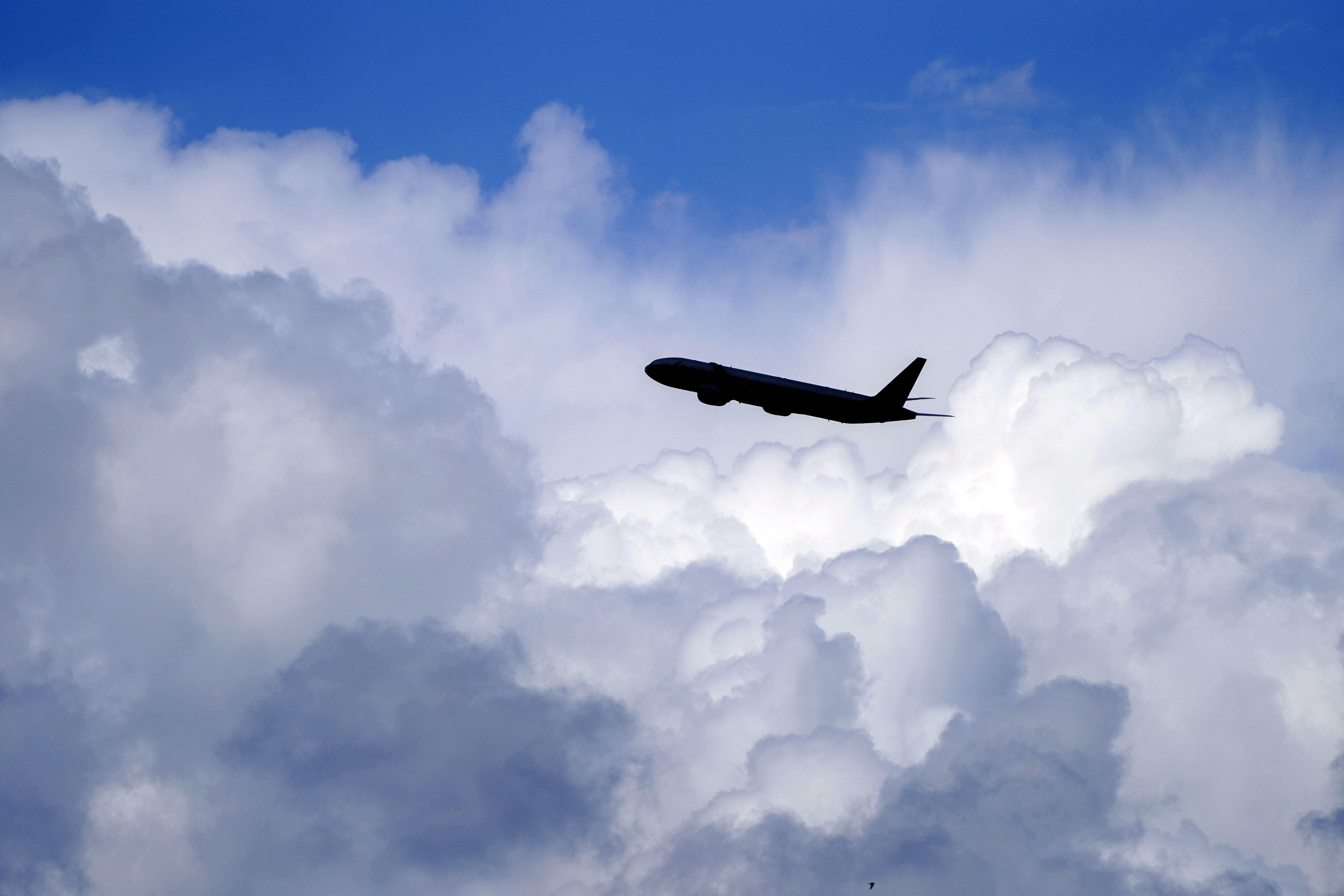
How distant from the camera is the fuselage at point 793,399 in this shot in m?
112

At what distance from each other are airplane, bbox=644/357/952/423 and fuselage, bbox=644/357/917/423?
0.18ft

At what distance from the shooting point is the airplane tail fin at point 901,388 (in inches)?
4414

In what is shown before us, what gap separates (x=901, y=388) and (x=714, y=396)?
2245cm

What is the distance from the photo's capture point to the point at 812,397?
112 meters

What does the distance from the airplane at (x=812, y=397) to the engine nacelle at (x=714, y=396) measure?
2.4 inches

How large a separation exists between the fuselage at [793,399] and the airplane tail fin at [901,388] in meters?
0.14

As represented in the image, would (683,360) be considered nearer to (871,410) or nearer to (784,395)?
(784,395)

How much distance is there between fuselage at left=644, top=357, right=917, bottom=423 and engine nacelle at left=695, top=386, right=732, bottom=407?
0.18 feet

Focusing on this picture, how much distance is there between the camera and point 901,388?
113m

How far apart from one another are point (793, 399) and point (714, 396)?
32.5ft

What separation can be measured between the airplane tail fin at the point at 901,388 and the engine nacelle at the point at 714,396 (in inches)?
A: 701

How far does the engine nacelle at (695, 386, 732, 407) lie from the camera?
378 ft

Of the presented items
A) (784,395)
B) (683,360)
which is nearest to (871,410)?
(784,395)

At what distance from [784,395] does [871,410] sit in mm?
10575
